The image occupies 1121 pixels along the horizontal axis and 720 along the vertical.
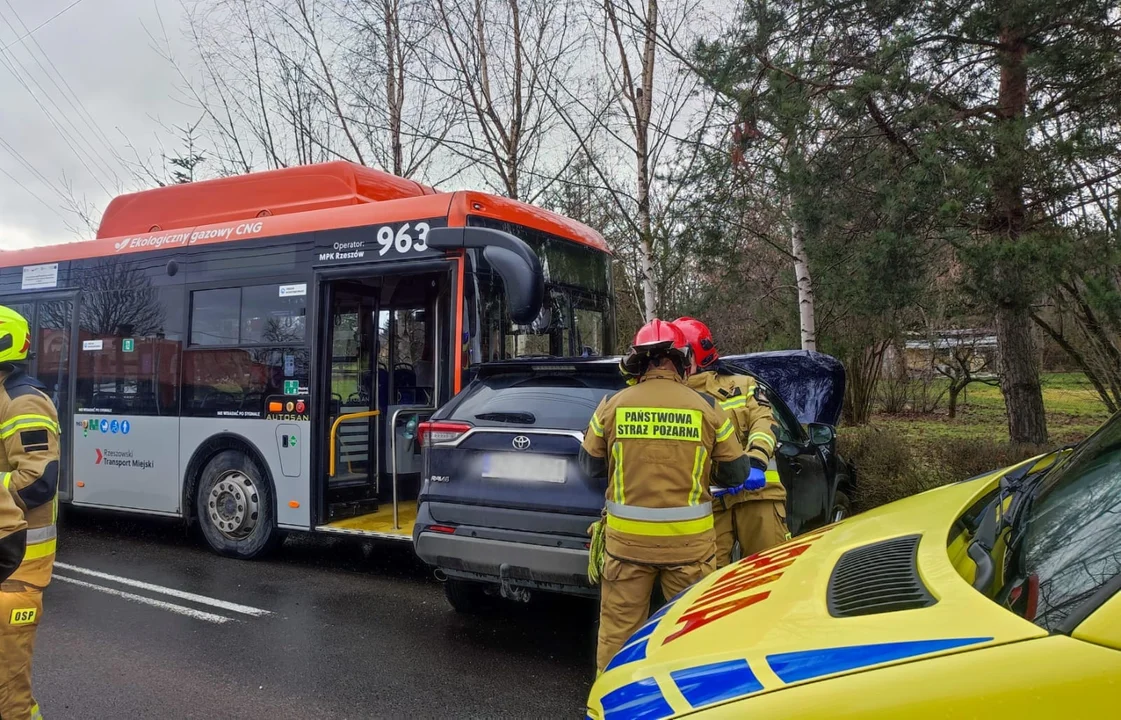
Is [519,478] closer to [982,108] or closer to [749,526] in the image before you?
[749,526]

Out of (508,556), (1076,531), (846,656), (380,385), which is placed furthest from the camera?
(380,385)

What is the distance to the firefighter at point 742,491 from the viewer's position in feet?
13.6

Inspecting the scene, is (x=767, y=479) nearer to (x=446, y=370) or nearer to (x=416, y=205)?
(x=446, y=370)

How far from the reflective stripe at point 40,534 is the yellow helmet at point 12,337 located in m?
0.72

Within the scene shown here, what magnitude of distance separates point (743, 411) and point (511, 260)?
2.26 metres

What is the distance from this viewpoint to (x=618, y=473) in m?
3.36

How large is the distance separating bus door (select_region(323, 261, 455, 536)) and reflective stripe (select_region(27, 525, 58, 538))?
331cm

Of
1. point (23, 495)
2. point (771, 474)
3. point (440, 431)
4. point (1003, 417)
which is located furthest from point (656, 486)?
point (1003, 417)

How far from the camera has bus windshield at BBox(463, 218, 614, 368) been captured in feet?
20.0

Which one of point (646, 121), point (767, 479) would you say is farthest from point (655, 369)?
point (646, 121)

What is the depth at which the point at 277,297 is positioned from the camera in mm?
7027

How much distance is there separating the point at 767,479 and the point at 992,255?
3599mm

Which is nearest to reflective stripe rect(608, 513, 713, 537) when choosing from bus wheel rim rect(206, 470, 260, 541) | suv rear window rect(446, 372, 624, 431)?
suv rear window rect(446, 372, 624, 431)

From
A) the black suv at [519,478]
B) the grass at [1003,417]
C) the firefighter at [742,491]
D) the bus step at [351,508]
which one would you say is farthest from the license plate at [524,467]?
the grass at [1003,417]
